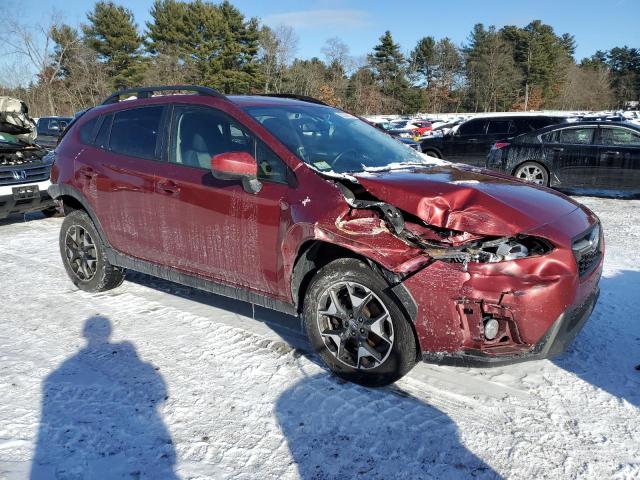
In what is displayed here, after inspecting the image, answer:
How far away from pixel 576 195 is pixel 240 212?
913cm

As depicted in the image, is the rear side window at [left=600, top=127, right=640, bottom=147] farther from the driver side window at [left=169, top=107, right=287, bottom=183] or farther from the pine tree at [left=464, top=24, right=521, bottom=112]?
the pine tree at [left=464, top=24, right=521, bottom=112]

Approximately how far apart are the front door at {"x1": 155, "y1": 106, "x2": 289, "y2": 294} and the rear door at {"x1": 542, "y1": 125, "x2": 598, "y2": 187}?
27.1 feet

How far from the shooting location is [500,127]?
13203 mm

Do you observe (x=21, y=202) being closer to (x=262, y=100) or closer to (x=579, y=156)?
(x=262, y=100)

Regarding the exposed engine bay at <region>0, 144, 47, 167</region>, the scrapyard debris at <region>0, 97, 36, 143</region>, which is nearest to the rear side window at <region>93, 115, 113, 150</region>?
the exposed engine bay at <region>0, 144, 47, 167</region>

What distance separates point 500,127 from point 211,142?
11.1 meters

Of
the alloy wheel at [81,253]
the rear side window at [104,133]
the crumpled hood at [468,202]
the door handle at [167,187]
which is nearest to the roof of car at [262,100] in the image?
the door handle at [167,187]

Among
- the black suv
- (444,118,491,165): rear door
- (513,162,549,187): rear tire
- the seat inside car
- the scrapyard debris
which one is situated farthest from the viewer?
(444,118,491,165): rear door

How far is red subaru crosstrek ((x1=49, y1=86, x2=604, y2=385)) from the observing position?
2.72 m

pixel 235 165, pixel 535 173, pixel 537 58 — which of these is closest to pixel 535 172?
pixel 535 173

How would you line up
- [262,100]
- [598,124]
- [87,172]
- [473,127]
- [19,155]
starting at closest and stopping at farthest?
[262,100], [87,172], [19,155], [598,124], [473,127]

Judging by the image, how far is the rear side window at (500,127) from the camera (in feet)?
43.0

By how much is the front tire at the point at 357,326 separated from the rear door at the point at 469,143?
11029mm

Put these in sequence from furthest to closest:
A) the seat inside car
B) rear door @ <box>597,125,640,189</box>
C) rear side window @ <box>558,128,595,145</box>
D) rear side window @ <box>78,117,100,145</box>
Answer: rear side window @ <box>558,128,595,145</box>
rear door @ <box>597,125,640,189</box>
rear side window @ <box>78,117,100,145</box>
the seat inside car
